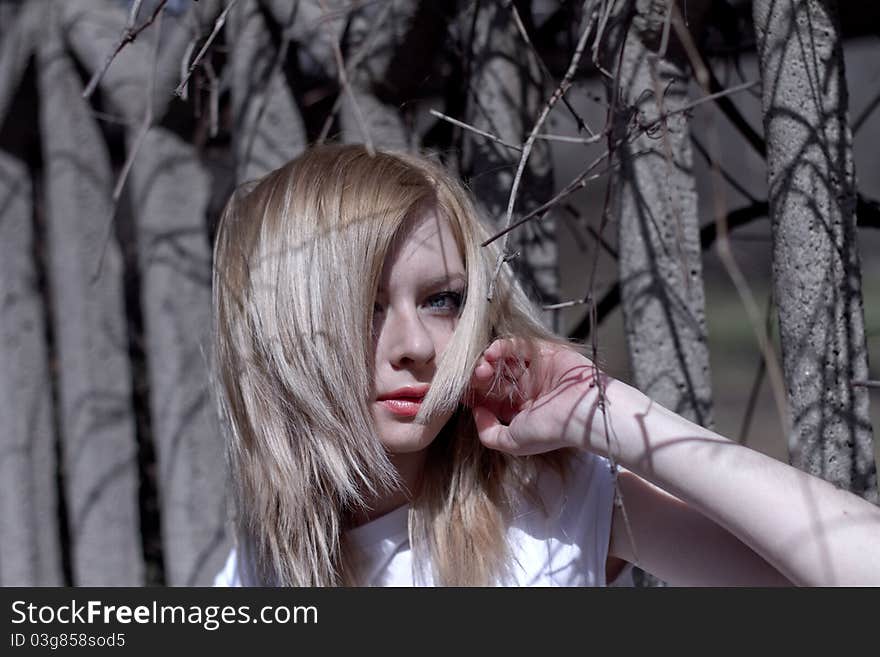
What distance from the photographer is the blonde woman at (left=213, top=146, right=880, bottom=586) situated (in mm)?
913

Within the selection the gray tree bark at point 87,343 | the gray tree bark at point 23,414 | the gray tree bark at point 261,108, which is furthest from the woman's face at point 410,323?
the gray tree bark at point 23,414

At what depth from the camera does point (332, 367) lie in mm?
943

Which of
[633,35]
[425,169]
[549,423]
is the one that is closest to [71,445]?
[425,169]

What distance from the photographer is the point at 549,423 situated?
897 millimetres

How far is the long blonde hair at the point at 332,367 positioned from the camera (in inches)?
37.1

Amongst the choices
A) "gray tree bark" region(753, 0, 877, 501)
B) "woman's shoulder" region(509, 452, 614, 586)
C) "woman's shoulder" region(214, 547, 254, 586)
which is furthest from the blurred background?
"woman's shoulder" region(214, 547, 254, 586)

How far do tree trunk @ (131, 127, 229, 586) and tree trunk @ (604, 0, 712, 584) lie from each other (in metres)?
0.69

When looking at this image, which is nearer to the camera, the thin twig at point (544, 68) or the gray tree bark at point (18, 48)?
the thin twig at point (544, 68)

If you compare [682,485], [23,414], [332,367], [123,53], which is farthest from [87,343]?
[682,485]

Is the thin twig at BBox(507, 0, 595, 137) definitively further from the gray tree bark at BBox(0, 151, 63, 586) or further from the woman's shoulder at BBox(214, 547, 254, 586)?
the gray tree bark at BBox(0, 151, 63, 586)

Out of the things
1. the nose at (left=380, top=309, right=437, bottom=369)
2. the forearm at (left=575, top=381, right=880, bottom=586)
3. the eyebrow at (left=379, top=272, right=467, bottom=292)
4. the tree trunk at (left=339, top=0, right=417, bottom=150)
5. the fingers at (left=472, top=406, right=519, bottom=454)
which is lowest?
the forearm at (left=575, top=381, right=880, bottom=586)

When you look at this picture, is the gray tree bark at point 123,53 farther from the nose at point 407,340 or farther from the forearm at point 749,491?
the forearm at point 749,491

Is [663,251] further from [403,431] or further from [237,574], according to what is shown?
[237,574]
